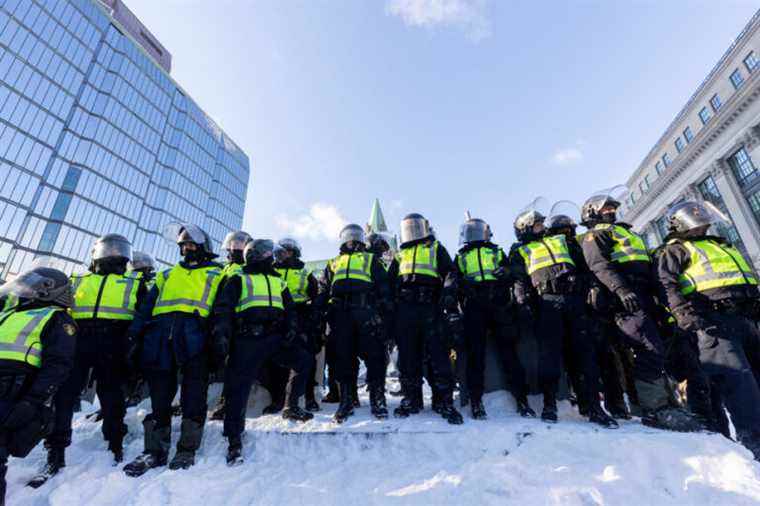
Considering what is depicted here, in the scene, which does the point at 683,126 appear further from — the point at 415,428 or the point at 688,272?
the point at 415,428

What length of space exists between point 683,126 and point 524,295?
130 feet

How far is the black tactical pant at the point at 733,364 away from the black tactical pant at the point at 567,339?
95cm

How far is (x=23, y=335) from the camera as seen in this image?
8.95 feet

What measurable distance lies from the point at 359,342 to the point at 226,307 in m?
1.70

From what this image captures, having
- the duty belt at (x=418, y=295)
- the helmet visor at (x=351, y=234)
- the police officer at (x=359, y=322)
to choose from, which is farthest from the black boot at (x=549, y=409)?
the helmet visor at (x=351, y=234)

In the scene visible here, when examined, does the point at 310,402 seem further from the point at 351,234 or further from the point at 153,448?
the point at 351,234

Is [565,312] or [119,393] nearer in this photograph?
[119,393]

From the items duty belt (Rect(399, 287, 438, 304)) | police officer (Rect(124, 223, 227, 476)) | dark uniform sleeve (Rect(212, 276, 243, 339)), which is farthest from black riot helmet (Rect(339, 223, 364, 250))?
police officer (Rect(124, 223, 227, 476))

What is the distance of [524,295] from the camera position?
4.27 metres

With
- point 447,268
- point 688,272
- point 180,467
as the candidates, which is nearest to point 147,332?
point 180,467

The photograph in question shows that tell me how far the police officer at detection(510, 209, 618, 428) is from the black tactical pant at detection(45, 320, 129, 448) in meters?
4.62

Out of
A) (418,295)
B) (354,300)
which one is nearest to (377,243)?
(354,300)

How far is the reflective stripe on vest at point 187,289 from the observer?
3.59 meters

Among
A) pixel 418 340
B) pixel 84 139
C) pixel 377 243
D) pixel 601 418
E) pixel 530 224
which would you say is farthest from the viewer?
pixel 84 139
